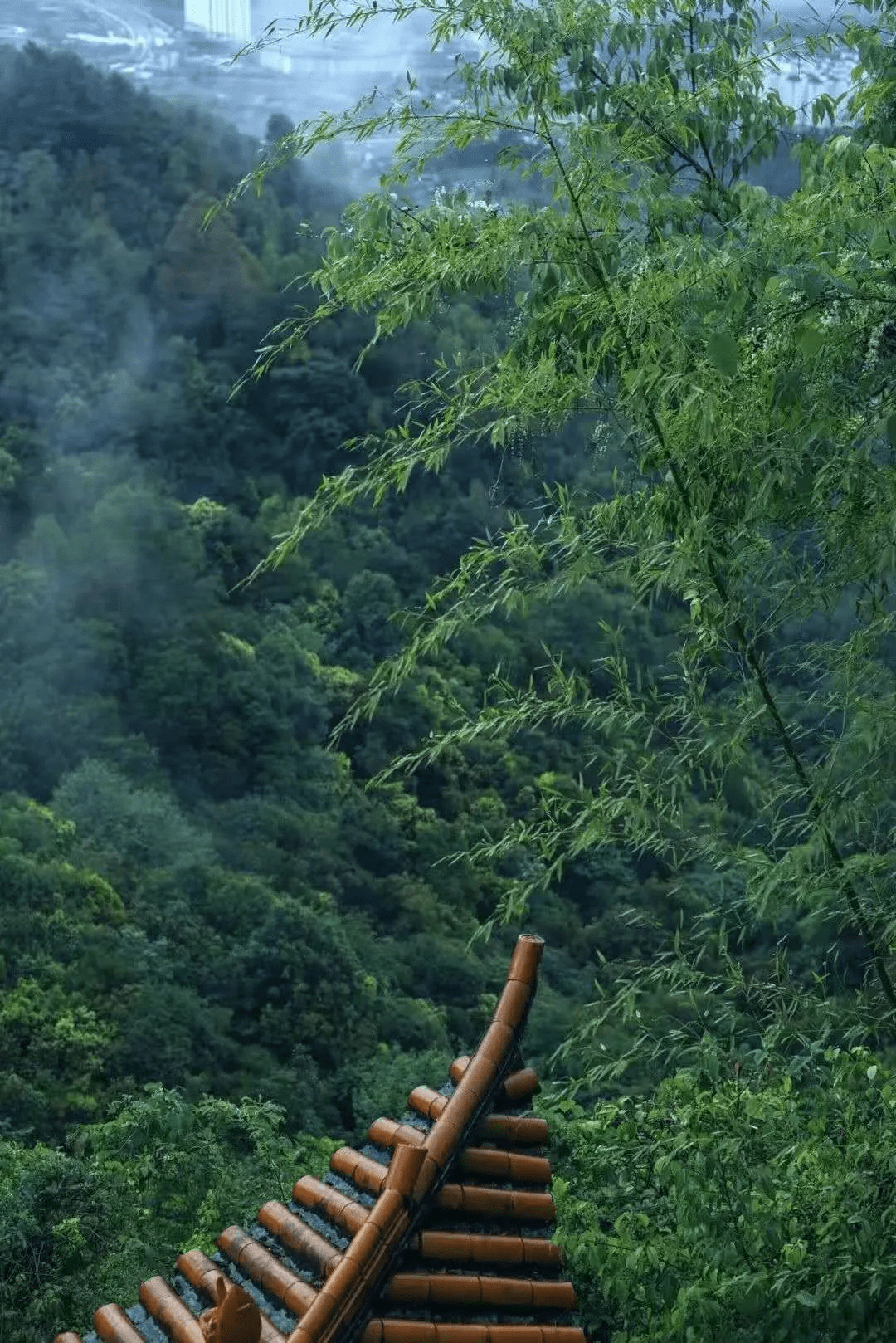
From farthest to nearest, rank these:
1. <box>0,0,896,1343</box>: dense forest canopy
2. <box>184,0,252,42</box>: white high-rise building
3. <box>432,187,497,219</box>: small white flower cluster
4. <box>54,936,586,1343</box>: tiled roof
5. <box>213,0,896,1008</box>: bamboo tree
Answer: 1. <box>184,0,252,42</box>: white high-rise building
2. <box>432,187,497,219</box>: small white flower cluster
3. <box>0,0,896,1343</box>: dense forest canopy
4. <box>213,0,896,1008</box>: bamboo tree
5. <box>54,936,586,1343</box>: tiled roof

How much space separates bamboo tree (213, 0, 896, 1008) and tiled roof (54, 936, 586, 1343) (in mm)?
912

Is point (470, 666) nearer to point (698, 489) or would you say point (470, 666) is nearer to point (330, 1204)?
point (698, 489)

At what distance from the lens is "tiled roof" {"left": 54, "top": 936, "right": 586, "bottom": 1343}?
9.26 ft

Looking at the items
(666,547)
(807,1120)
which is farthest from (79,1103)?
(666,547)

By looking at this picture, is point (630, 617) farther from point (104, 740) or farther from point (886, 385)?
point (886, 385)

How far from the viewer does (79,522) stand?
18.9 meters

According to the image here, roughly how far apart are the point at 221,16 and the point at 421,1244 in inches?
1117

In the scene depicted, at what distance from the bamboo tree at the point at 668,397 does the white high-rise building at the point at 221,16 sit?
2548cm

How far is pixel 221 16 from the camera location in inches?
1128

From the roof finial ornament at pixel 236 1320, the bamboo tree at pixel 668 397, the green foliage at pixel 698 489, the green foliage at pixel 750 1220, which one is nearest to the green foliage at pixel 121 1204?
the green foliage at pixel 750 1220

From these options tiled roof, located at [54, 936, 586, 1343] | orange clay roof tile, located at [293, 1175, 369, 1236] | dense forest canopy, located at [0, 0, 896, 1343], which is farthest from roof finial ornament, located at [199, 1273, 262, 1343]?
dense forest canopy, located at [0, 0, 896, 1343]

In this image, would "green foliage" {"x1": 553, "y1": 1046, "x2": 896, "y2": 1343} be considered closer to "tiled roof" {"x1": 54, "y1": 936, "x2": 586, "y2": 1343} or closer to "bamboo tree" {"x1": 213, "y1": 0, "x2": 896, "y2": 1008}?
"bamboo tree" {"x1": 213, "y1": 0, "x2": 896, "y2": 1008}

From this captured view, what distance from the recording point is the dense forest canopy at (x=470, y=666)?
12.8 feet

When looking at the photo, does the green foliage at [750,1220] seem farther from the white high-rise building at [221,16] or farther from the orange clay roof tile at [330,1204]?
the white high-rise building at [221,16]
